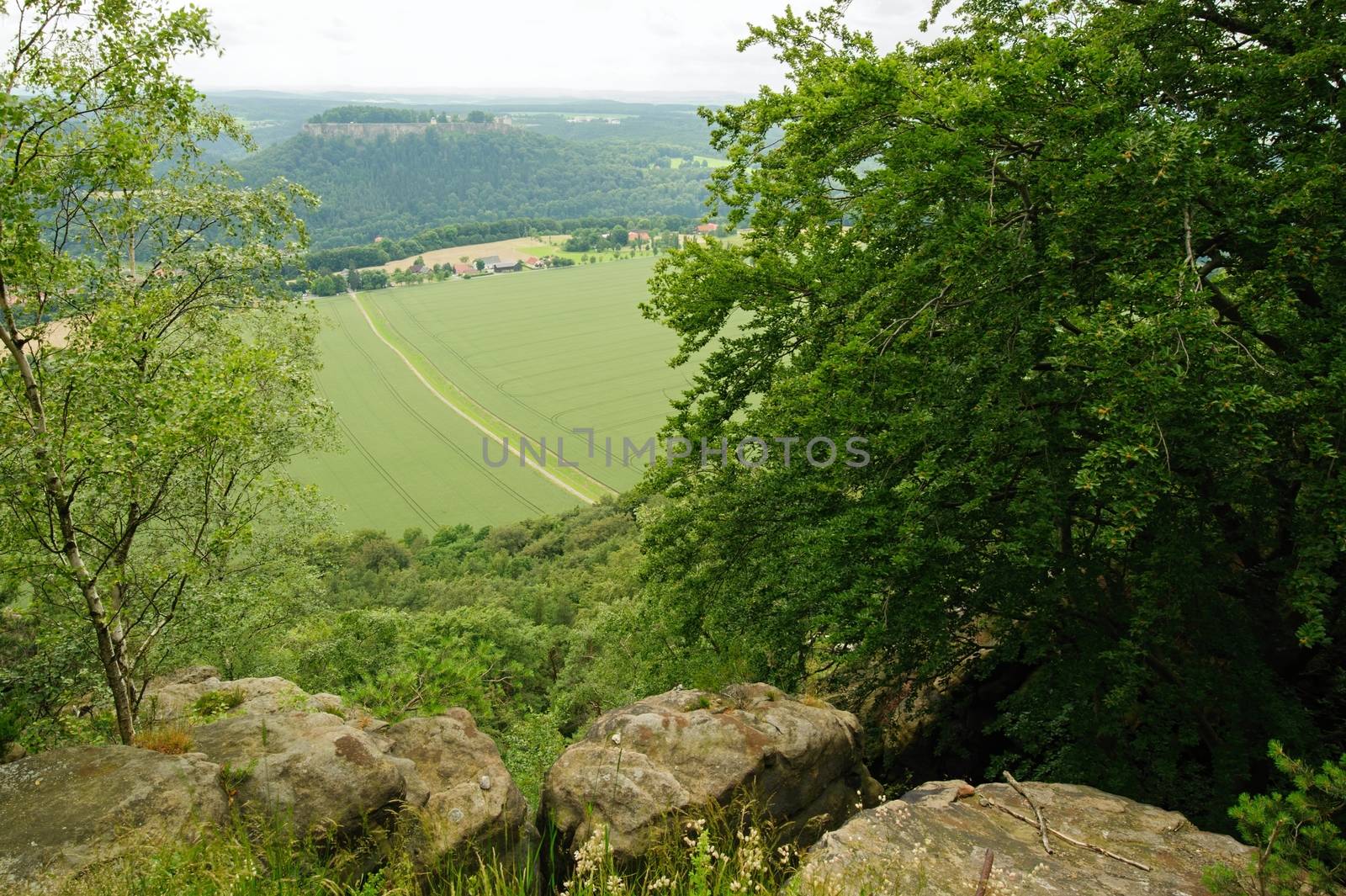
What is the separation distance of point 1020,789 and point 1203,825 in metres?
2.65

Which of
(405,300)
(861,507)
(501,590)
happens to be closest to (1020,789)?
(861,507)

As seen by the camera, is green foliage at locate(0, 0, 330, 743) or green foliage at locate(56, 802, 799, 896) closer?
green foliage at locate(56, 802, 799, 896)

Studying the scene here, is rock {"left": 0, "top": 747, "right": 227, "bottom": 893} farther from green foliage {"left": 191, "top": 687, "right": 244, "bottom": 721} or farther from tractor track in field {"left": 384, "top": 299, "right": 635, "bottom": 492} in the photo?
tractor track in field {"left": 384, "top": 299, "right": 635, "bottom": 492}

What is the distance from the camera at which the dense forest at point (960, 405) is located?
6.63 m

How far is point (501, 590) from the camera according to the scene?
46062 mm

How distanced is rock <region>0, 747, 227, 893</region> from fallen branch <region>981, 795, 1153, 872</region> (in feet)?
20.9

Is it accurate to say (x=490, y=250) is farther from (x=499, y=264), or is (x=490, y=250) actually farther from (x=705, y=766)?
(x=705, y=766)

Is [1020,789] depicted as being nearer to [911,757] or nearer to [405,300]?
[911,757]

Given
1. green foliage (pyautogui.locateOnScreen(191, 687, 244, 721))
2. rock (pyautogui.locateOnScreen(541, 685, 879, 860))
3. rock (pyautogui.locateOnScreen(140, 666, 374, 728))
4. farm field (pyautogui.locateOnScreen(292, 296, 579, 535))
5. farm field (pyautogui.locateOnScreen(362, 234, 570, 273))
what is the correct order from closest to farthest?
rock (pyautogui.locateOnScreen(541, 685, 879, 860)), rock (pyautogui.locateOnScreen(140, 666, 374, 728)), green foliage (pyautogui.locateOnScreen(191, 687, 244, 721)), farm field (pyautogui.locateOnScreen(292, 296, 579, 535)), farm field (pyautogui.locateOnScreen(362, 234, 570, 273))

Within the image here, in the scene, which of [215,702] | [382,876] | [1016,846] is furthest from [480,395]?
[1016,846]

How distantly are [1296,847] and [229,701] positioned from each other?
12.9 m

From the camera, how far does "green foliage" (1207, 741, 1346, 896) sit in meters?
4.28

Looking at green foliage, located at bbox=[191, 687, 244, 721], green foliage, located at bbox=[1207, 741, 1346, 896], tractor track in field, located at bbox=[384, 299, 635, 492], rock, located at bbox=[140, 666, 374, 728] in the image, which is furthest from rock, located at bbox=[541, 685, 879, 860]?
tractor track in field, located at bbox=[384, 299, 635, 492]

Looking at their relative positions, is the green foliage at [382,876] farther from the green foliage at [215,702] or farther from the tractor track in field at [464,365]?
the tractor track in field at [464,365]
